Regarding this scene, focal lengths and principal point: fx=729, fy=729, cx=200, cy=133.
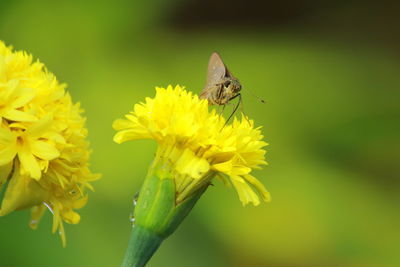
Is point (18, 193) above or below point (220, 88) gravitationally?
below

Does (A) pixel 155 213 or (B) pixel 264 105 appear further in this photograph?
(B) pixel 264 105

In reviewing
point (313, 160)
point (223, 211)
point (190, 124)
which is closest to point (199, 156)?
point (190, 124)

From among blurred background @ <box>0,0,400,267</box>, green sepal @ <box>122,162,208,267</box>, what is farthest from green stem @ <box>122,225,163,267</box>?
blurred background @ <box>0,0,400,267</box>

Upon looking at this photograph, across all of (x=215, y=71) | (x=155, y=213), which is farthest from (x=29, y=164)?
(x=215, y=71)

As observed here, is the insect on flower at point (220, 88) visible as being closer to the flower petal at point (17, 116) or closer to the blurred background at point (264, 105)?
the flower petal at point (17, 116)

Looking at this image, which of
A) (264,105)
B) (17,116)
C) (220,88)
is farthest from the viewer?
(264,105)

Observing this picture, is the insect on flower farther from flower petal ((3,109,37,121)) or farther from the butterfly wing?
Result: flower petal ((3,109,37,121))

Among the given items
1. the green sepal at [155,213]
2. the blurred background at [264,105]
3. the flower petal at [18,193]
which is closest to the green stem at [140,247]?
the green sepal at [155,213]

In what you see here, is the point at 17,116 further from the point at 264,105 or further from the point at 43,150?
the point at 264,105

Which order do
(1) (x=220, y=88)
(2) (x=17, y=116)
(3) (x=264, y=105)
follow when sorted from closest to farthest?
(2) (x=17, y=116)
(1) (x=220, y=88)
(3) (x=264, y=105)
